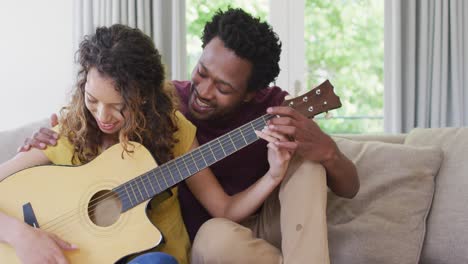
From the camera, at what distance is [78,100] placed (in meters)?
1.40

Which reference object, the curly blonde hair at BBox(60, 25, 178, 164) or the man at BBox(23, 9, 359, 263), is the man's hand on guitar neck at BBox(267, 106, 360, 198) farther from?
the curly blonde hair at BBox(60, 25, 178, 164)

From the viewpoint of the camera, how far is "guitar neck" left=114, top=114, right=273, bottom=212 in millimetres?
1327

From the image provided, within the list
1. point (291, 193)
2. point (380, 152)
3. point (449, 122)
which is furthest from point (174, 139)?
point (449, 122)

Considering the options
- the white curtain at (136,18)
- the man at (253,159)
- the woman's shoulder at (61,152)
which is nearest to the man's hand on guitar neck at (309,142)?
the man at (253,159)

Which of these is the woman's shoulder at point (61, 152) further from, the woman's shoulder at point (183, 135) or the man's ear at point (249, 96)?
the man's ear at point (249, 96)

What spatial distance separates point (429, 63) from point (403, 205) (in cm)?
142

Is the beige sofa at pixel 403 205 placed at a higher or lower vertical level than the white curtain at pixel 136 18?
lower

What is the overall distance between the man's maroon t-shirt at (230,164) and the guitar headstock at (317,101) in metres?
0.32

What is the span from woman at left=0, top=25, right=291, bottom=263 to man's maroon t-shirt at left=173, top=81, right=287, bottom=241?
113 mm

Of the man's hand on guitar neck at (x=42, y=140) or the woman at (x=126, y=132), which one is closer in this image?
the woman at (x=126, y=132)

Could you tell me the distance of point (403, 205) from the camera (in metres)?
1.62

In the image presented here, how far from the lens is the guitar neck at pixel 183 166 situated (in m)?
1.33

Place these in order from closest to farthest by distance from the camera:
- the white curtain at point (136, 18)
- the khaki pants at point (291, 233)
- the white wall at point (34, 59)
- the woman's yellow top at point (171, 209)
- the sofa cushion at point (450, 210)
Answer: the khaki pants at point (291, 233), the woman's yellow top at point (171, 209), the sofa cushion at point (450, 210), the white curtain at point (136, 18), the white wall at point (34, 59)

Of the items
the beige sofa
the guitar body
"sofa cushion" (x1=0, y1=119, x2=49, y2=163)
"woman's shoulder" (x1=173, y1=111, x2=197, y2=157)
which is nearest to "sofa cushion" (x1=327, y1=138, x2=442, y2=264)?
the beige sofa
